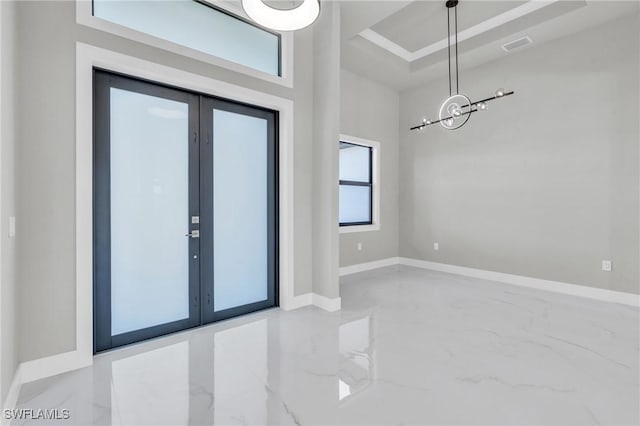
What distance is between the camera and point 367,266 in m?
5.52

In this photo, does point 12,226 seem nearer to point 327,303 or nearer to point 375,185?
point 327,303

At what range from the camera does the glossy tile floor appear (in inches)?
68.7

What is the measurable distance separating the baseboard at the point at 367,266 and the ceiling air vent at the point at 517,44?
3838 millimetres

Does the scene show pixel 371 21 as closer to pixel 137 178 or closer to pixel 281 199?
pixel 281 199

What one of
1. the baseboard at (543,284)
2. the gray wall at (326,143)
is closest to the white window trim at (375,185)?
the baseboard at (543,284)

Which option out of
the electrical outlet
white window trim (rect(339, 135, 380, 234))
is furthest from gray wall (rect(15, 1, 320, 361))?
white window trim (rect(339, 135, 380, 234))

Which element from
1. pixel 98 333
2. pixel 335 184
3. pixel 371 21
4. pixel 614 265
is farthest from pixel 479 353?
pixel 371 21

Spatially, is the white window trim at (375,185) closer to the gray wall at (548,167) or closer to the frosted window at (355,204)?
the frosted window at (355,204)

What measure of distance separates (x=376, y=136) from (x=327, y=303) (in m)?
3.40

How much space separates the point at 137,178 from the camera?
8.59ft

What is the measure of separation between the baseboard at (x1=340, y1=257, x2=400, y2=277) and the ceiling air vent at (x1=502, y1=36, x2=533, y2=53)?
12.6ft

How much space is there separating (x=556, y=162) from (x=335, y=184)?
10.5ft

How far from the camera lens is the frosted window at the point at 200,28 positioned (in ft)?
8.29

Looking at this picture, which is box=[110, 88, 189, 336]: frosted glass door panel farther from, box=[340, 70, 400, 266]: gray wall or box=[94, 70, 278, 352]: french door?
box=[340, 70, 400, 266]: gray wall
